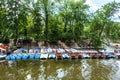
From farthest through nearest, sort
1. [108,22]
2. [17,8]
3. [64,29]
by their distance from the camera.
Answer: [64,29] < [108,22] < [17,8]

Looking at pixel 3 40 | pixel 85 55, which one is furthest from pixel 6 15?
pixel 85 55

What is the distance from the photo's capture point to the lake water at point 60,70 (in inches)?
1145

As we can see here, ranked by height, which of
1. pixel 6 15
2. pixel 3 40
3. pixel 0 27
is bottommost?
Result: pixel 3 40

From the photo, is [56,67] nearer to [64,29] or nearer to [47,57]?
[47,57]

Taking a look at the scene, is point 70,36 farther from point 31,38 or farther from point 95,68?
point 95,68

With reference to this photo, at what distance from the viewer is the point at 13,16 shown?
2164 inches

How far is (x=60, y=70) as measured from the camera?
33.2m

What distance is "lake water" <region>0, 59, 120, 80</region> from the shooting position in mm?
29094

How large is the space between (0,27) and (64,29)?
852 inches

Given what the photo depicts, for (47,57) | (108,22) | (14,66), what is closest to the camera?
(14,66)

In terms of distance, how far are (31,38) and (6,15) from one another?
10.9m

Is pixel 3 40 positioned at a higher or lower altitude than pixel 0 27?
lower

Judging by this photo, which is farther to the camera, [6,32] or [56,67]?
[6,32]

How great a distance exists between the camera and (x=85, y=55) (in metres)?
44.8
